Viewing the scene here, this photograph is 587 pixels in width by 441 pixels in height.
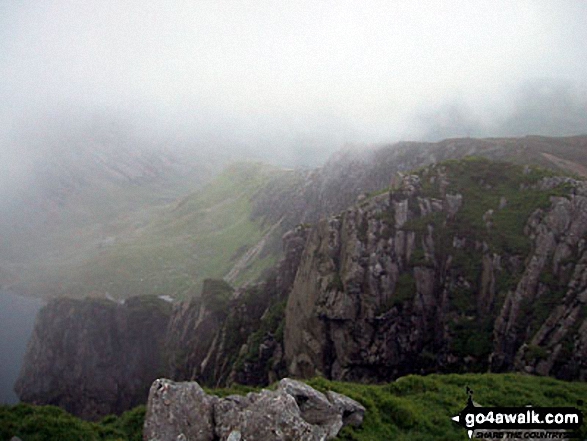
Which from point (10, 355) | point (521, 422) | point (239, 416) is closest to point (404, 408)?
point (521, 422)

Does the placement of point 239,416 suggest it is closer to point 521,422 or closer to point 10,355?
point 521,422

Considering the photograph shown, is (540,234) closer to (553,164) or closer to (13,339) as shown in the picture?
(553,164)

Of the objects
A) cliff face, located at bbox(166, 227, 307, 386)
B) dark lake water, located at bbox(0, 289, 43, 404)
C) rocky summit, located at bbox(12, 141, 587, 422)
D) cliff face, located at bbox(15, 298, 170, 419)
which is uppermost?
rocky summit, located at bbox(12, 141, 587, 422)

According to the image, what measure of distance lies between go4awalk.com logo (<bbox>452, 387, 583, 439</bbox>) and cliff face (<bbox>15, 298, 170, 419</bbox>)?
104m

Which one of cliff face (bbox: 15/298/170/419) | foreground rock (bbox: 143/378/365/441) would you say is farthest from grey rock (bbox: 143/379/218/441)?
cliff face (bbox: 15/298/170/419)

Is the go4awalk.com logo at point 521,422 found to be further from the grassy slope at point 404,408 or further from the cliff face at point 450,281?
the cliff face at point 450,281

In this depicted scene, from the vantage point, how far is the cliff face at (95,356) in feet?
383

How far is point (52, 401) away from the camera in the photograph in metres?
118

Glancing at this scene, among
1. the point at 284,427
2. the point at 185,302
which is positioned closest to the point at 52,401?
the point at 185,302

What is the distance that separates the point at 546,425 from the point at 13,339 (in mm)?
205768

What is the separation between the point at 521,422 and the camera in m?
19.3

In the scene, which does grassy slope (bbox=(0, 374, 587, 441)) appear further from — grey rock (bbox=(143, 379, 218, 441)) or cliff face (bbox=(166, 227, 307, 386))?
cliff face (bbox=(166, 227, 307, 386))

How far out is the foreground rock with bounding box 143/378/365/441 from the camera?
16.3 meters

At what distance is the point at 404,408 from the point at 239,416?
8732 millimetres
